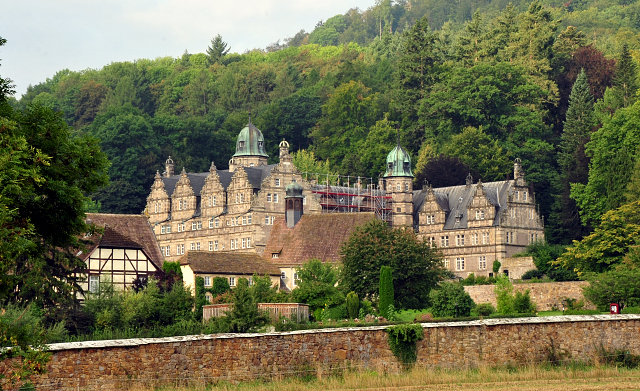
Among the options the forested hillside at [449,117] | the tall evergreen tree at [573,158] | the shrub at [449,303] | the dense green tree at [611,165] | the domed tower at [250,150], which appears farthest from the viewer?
the domed tower at [250,150]

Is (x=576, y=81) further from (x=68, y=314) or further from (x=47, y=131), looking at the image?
(x=47, y=131)

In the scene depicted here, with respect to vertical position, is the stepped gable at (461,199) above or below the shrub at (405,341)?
above

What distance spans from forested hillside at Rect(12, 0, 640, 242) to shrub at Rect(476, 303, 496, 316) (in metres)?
24.1

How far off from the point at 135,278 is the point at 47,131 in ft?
164

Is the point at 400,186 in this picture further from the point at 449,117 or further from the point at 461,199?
the point at 449,117

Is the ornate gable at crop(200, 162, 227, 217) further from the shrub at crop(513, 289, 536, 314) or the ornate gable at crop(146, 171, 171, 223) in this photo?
the shrub at crop(513, 289, 536, 314)

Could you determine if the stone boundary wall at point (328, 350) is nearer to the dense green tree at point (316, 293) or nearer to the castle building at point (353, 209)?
the dense green tree at point (316, 293)

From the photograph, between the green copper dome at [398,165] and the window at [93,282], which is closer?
the window at [93,282]

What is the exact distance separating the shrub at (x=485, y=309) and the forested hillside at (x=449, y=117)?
2405cm

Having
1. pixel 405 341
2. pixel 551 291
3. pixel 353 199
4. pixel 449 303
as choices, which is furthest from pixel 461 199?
pixel 405 341

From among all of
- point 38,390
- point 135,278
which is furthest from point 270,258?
point 38,390

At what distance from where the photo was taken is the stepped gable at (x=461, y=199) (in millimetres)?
110819

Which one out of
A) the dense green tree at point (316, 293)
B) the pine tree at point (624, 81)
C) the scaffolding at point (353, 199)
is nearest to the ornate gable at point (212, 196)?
the scaffolding at point (353, 199)

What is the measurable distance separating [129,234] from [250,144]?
49.6m
